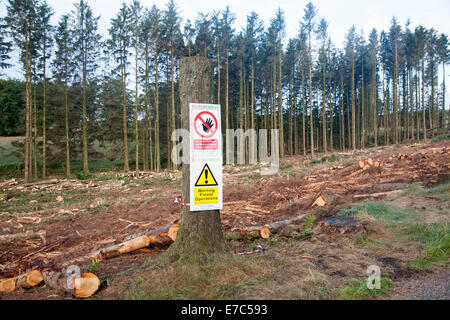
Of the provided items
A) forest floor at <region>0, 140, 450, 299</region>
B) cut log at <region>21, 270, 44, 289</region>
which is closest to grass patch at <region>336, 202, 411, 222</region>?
forest floor at <region>0, 140, 450, 299</region>

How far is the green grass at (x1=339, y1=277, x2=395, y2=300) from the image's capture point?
3.15m

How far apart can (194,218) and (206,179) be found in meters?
0.60

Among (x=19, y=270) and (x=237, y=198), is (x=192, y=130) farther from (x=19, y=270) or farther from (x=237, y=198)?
(x=237, y=198)

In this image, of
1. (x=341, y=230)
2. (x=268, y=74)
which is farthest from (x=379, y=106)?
(x=341, y=230)

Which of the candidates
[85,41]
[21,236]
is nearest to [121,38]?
[85,41]

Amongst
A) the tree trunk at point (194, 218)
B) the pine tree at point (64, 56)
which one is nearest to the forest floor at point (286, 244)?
the tree trunk at point (194, 218)

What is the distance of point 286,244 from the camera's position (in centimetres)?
512

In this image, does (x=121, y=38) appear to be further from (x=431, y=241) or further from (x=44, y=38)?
(x=431, y=241)

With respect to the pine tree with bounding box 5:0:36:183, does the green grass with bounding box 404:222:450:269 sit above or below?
below

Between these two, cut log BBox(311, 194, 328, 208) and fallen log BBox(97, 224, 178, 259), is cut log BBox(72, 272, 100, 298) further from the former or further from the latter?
cut log BBox(311, 194, 328, 208)

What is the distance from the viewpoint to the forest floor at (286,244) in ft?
10.8

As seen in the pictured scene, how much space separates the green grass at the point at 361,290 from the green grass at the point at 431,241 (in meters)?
0.89

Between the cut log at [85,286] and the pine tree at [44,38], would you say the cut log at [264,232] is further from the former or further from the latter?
the pine tree at [44,38]

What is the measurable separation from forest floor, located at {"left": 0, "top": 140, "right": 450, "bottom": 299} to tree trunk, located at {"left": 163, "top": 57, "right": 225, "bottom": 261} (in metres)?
0.28
